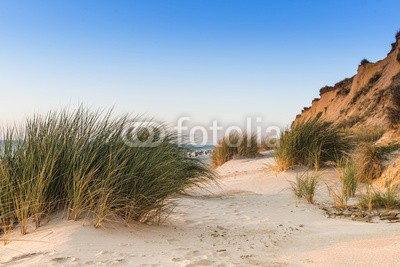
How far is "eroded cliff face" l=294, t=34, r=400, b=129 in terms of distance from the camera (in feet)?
Answer: 62.3

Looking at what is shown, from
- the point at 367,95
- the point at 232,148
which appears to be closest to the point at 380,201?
the point at 232,148

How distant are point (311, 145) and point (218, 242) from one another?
569 cm

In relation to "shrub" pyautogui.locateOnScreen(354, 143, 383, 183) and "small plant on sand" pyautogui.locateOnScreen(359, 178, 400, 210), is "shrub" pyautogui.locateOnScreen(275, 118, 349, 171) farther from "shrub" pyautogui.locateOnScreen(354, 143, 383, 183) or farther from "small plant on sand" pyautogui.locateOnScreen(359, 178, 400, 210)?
"small plant on sand" pyautogui.locateOnScreen(359, 178, 400, 210)

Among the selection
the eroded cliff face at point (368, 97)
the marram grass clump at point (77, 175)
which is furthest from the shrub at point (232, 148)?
the marram grass clump at point (77, 175)

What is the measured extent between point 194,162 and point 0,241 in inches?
154

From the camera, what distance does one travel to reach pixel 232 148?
1503cm

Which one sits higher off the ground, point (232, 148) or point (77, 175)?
point (232, 148)

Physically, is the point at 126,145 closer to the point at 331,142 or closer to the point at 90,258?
the point at 90,258

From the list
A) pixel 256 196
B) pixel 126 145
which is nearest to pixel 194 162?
pixel 256 196

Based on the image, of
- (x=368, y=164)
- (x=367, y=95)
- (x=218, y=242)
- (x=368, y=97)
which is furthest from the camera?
(x=367, y=95)

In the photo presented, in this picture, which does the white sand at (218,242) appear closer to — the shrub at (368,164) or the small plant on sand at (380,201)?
the small plant on sand at (380,201)

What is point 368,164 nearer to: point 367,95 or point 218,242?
point 218,242

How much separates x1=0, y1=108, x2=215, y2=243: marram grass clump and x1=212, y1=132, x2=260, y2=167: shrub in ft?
33.0

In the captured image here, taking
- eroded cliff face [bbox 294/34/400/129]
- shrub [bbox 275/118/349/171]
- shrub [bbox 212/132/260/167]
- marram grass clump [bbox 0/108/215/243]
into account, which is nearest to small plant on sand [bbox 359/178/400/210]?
marram grass clump [bbox 0/108/215/243]
